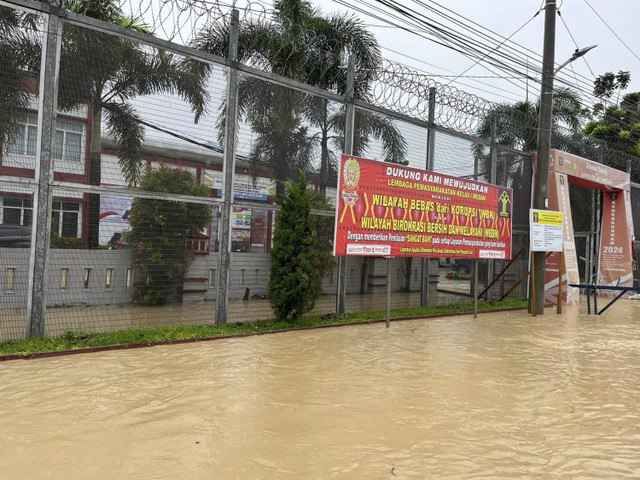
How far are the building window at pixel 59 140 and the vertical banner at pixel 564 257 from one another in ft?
35.3

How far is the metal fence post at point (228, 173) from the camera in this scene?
7665 mm

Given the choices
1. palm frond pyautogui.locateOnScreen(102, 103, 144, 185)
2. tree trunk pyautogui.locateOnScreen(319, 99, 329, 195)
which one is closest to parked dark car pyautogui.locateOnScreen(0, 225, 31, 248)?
palm frond pyautogui.locateOnScreen(102, 103, 144, 185)

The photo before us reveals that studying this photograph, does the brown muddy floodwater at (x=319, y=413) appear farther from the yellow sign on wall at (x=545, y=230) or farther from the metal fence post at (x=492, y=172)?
the metal fence post at (x=492, y=172)

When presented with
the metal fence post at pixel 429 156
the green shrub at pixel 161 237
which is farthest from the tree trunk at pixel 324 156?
the metal fence post at pixel 429 156

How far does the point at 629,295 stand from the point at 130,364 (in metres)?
15.5

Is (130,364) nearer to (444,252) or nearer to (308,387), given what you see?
(308,387)

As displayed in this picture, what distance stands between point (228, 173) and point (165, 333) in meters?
2.59

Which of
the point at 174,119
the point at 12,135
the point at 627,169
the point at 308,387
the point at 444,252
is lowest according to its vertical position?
the point at 308,387

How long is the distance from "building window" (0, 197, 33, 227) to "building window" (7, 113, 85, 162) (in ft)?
1.95

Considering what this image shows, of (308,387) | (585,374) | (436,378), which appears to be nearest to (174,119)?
(308,387)

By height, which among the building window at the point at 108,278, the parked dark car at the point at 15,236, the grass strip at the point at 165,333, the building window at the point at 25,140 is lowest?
the grass strip at the point at 165,333

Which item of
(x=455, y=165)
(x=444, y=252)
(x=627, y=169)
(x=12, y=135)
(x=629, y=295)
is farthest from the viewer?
(x=627, y=169)

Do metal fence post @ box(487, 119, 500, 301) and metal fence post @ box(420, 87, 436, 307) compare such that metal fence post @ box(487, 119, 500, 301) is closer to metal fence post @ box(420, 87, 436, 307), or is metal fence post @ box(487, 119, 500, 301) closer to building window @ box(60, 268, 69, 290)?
metal fence post @ box(420, 87, 436, 307)

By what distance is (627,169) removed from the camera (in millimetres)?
16578
